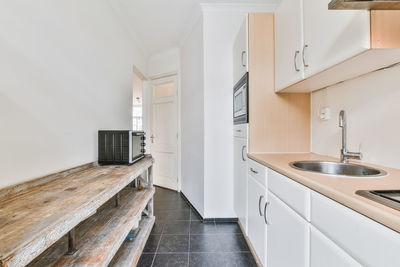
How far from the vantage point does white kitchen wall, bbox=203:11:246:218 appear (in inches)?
Result: 92.8

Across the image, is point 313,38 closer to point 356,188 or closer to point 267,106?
point 267,106

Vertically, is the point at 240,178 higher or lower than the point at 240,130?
lower

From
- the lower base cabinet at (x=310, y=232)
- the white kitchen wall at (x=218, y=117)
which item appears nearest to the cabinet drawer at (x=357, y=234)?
the lower base cabinet at (x=310, y=232)

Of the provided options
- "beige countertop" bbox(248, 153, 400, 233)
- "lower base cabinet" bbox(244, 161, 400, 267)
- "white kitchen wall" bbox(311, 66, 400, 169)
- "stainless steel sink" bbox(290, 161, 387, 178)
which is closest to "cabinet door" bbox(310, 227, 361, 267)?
"lower base cabinet" bbox(244, 161, 400, 267)

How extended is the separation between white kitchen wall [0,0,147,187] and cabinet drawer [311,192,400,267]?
144cm

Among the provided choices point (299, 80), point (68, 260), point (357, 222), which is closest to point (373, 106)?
point (299, 80)

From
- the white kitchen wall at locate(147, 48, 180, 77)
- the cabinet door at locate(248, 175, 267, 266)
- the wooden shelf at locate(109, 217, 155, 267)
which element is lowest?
the wooden shelf at locate(109, 217, 155, 267)

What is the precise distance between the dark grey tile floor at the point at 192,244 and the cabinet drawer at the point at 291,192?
0.90 metres

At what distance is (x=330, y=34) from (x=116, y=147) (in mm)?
1679

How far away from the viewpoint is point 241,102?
196cm

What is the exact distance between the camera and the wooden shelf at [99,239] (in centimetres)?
92

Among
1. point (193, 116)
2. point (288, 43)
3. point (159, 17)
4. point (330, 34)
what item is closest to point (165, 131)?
point (193, 116)

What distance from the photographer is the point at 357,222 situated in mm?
587

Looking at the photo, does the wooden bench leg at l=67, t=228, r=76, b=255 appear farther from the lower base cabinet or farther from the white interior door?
the white interior door
